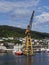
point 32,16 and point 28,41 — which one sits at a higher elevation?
point 32,16

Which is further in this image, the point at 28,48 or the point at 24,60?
the point at 28,48

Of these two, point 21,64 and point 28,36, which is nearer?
point 21,64

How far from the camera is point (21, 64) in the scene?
334 ft

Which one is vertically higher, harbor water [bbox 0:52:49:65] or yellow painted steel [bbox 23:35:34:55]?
yellow painted steel [bbox 23:35:34:55]

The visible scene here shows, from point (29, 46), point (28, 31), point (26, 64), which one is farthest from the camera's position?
point (29, 46)

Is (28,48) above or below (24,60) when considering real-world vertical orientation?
above

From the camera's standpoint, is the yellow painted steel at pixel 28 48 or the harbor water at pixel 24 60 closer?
the harbor water at pixel 24 60

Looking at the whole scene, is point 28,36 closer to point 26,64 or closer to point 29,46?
point 29,46

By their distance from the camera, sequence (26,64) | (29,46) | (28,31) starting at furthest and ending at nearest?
(29,46)
(28,31)
(26,64)

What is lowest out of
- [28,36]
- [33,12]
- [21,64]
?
[21,64]

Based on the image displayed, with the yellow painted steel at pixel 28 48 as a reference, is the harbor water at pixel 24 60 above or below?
below

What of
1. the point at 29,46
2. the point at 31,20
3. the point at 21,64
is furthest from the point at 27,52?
the point at 21,64

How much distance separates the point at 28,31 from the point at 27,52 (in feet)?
40.5

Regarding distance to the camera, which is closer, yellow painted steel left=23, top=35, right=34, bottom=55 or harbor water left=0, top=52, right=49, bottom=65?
harbor water left=0, top=52, right=49, bottom=65
